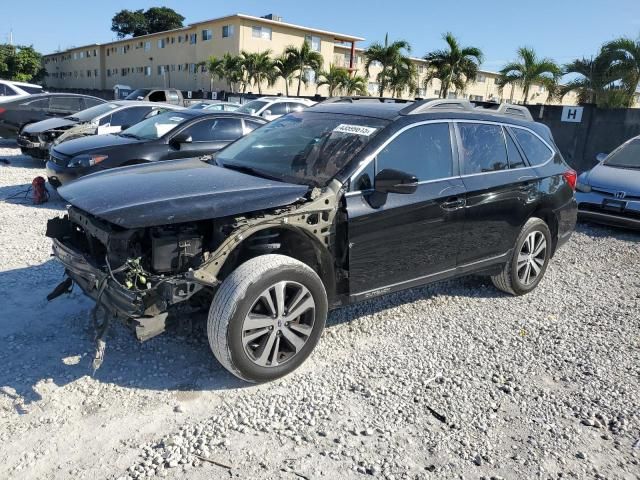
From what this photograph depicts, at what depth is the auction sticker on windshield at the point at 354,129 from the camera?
4.00 metres

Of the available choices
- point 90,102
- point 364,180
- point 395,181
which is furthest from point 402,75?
point 395,181

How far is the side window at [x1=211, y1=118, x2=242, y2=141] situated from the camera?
887 centimetres

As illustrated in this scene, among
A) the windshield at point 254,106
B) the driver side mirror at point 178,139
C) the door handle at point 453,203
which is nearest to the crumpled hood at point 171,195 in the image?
the door handle at point 453,203

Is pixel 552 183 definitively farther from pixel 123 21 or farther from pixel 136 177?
pixel 123 21

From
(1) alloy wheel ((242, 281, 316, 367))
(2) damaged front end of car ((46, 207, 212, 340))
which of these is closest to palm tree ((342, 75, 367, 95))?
(1) alloy wheel ((242, 281, 316, 367))

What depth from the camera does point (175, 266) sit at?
324 centimetres

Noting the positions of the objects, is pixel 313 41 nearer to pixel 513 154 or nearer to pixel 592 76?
pixel 592 76

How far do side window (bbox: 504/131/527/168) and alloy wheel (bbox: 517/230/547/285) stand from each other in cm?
70

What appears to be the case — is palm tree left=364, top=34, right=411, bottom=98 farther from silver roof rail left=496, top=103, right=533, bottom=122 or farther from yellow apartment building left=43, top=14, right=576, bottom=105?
silver roof rail left=496, top=103, right=533, bottom=122

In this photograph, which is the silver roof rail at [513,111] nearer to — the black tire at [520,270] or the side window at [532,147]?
the side window at [532,147]

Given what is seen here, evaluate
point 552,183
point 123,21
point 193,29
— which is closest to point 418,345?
point 552,183

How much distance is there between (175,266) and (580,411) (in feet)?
9.01

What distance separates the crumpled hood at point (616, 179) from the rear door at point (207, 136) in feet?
19.6

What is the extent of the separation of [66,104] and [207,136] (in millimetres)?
7668
